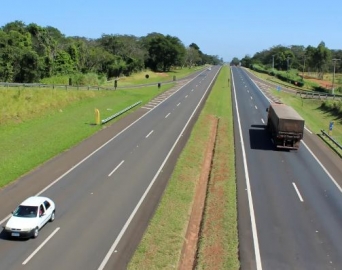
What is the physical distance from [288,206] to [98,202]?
10.6 metres

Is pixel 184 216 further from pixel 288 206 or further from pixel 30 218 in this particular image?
pixel 30 218

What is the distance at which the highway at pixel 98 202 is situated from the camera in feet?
54.6

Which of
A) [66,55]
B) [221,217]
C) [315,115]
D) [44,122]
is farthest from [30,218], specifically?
[66,55]

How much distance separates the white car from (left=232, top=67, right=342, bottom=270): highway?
913 cm

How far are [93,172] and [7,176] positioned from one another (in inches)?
211

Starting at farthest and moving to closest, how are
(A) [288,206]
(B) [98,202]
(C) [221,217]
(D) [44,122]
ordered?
(D) [44,122], (A) [288,206], (B) [98,202], (C) [221,217]

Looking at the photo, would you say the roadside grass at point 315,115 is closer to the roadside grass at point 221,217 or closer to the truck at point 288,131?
the truck at point 288,131

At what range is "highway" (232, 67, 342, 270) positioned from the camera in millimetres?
17328

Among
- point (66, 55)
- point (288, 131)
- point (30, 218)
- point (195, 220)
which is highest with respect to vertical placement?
point (66, 55)

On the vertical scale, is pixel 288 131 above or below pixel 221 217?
above

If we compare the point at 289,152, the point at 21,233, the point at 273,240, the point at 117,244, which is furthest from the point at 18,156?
the point at 289,152

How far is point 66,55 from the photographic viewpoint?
8300 centimetres

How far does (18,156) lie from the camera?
29766 millimetres

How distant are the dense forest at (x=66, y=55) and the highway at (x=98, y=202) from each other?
3405 centimetres
